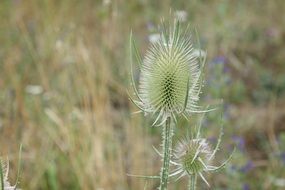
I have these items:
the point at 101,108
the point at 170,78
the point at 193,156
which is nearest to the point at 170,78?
the point at 170,78

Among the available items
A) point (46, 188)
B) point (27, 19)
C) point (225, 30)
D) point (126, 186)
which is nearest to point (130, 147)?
point (126, 186)

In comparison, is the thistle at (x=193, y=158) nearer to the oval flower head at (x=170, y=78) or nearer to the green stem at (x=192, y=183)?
the green stem at (x=192, y=183)

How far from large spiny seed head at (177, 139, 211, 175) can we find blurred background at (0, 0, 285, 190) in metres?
1.61

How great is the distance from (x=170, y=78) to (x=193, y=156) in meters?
0.26

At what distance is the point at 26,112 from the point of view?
421cm

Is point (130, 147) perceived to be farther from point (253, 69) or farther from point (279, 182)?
point (253, 69)

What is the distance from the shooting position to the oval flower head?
1.72 meters

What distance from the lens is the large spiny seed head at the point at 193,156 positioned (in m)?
1.75

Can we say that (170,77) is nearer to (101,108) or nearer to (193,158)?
(193,158)

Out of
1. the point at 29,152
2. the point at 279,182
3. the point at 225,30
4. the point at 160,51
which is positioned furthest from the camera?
the point at 225,30

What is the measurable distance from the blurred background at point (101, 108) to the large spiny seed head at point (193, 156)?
161 centimetres

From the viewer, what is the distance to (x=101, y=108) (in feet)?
13.0

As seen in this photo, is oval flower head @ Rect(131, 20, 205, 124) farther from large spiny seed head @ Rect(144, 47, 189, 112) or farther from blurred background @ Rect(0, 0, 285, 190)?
blurred background @ Rect(0, 0, 285, 190)

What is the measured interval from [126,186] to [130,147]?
A: 351mm
